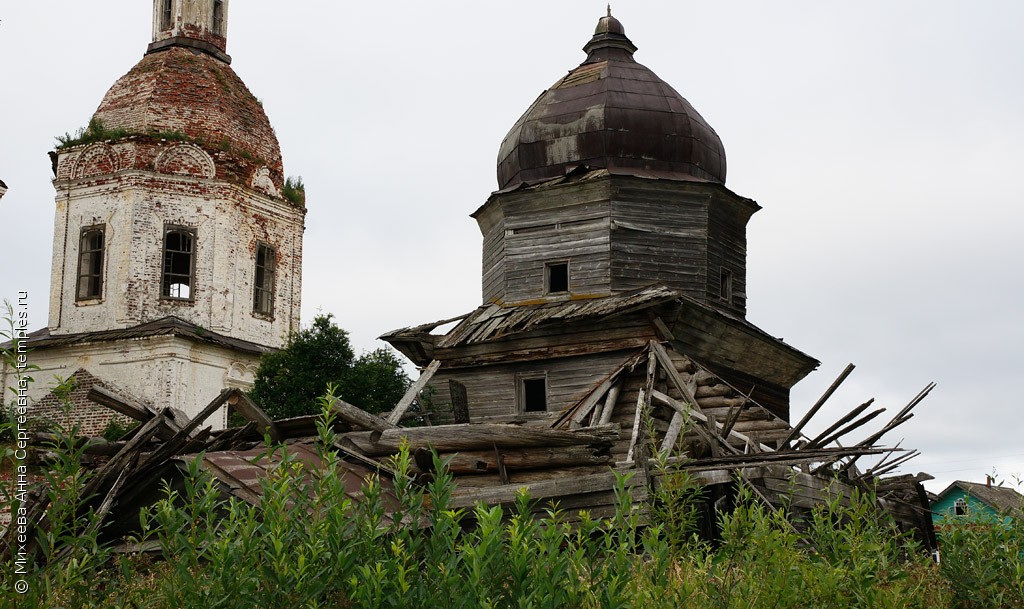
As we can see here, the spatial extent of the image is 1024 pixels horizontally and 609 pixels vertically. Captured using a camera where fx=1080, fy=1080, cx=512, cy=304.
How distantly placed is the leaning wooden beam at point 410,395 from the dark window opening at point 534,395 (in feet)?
4.89

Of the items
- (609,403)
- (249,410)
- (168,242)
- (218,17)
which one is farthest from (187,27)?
(249,410)

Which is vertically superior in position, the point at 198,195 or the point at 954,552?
the point at 198,195

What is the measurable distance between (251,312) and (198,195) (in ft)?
10.7

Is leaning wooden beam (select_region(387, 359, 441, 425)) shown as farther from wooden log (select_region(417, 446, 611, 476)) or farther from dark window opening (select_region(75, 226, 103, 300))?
dark window opening (select_region(75, 226, 103, 300))

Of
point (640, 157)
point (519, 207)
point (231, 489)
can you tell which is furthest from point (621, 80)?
point (231, 489)

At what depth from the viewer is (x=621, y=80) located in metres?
19.7

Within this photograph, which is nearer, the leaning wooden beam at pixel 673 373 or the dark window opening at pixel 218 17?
the leaning wooden beam at pixel 673 373

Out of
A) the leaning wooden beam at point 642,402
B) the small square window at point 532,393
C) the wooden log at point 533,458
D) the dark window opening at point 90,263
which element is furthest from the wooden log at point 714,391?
the dark window opening at point 90,263

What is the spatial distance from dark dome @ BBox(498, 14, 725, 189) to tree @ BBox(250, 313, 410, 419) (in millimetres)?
4668

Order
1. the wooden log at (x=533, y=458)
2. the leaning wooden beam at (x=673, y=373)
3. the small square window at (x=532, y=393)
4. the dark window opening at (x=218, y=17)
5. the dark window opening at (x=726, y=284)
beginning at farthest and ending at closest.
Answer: the dark window opening at (x=218, y=17)
the dark window opening at (x=726, y=284)
the small square window at (x=532, y=393)
the leaning wooden beam at (x=673, y=373)
the wooden log at (x=533, y=458)

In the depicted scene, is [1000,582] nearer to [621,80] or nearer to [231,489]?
[231,489]

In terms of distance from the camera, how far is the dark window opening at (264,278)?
2859 cm

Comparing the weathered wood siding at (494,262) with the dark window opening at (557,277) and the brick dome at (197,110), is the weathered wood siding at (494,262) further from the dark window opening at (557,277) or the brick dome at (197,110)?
the brick dome at (197,110)

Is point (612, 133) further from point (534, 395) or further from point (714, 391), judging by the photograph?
point (714, 391)
